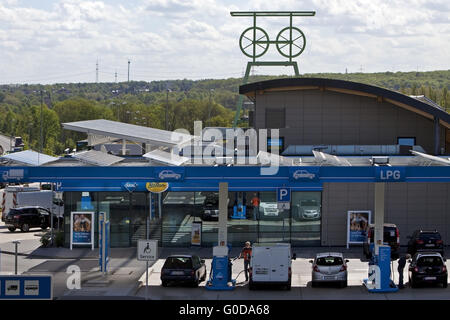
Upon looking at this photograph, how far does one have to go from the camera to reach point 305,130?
135ft

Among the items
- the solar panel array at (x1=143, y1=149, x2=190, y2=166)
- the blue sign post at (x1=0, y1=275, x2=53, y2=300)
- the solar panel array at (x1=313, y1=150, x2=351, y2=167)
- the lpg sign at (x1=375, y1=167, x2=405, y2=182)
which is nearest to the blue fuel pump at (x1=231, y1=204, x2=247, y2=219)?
the solar panel array at (x1=143, y1=149, x2=190, y2=166)

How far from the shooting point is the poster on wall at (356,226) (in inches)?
1407

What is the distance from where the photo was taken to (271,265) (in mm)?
27141

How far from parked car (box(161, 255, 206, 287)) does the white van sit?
1917 mm

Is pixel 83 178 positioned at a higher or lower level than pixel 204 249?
higher

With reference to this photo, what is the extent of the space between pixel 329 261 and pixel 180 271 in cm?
495

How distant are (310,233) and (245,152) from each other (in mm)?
6545

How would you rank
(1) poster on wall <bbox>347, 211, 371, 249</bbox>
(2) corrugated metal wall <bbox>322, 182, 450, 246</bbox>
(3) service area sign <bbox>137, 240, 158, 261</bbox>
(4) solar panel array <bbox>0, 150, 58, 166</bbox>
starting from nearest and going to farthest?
(3) service area sign <bbox>137, 240, 158, 261</bbox> → (4) solar panel array <bbox>0, 150, 58, 166</bbox> → (1) poster on wall <bbox>347, 211, 371, 249</bbox> → (2) corrugated metal wall <bbox>322, 182, 450, 246</bbox>

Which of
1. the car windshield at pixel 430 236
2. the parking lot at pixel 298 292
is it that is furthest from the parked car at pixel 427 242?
the parking lot at pixel 298 292

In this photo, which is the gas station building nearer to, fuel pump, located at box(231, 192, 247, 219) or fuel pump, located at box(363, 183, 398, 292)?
fuel pump, located at box(231, 192, 247, 219)

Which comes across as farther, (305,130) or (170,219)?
(305,130)

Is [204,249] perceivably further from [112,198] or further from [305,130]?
[305,130]

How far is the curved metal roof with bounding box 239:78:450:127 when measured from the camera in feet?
128
